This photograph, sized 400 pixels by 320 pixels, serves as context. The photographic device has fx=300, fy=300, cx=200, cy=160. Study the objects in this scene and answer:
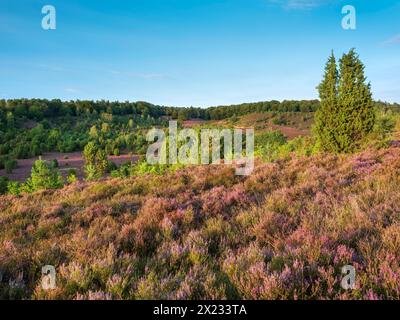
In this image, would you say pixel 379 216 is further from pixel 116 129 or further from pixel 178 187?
pixel 116 129

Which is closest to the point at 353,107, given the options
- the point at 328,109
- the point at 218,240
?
the point at 328,109

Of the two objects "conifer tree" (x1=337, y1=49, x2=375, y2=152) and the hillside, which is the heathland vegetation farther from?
"conifer tree" (x1=337, y1=49, x2=375, y2=152)

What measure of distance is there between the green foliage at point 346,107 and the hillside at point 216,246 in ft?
27.1

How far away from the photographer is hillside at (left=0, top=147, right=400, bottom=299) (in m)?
3.02

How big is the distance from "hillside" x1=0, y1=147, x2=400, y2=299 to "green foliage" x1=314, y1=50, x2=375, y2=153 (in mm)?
8259

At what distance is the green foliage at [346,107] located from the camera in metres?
15.4

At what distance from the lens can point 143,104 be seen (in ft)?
425

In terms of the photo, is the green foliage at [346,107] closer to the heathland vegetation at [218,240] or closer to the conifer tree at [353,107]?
the conifer tree at [353,107]

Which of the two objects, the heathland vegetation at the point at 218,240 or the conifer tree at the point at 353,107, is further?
the conifer tree at the point at 353,107

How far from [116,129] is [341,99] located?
79.4 metres

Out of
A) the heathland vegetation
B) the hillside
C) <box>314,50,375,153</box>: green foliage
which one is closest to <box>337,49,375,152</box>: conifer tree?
<box>314,50,375,153</box>: green foliage

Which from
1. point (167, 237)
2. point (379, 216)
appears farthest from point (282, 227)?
point (167, 237)

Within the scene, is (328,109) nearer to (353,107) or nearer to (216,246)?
(353,107)

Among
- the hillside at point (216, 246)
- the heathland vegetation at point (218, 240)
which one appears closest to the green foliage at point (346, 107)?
the heathland vegetation at point (218, 240)
